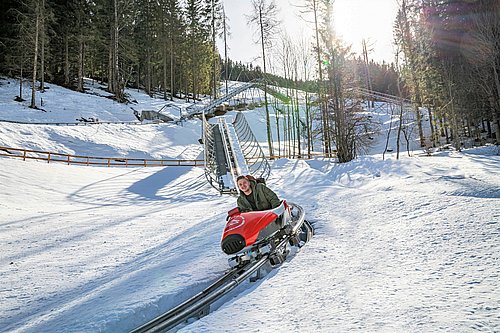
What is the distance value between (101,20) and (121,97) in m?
10.5

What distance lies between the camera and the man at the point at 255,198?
4.95 metres

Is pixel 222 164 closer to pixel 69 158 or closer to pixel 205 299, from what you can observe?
pixel 69 158

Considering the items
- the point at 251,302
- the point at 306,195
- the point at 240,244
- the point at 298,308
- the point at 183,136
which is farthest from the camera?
the point at 183,136

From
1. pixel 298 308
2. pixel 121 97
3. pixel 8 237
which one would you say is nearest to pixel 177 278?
pixel 298 308

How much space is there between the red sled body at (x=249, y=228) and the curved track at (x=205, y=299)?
0.82 feet

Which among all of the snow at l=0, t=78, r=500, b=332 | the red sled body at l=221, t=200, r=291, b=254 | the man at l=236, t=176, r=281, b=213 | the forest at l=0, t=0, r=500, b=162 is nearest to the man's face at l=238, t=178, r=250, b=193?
the man at l=236, t=176, r=281, b=213

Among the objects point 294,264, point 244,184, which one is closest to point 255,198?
point 244,184

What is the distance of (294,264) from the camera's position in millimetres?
4129

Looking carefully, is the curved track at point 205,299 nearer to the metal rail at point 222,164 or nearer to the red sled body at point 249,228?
the red sled body at point 249,228

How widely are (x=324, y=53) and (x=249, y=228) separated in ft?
54.5

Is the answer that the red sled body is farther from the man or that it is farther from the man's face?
the man's face

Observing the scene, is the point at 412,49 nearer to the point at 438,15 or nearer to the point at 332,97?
the point at 438,15

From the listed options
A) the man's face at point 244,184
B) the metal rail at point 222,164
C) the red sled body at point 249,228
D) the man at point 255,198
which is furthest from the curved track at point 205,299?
the metal rail at point 222,164

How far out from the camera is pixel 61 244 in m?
6.06
